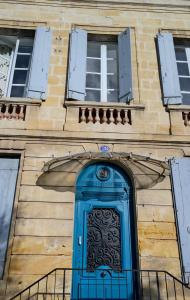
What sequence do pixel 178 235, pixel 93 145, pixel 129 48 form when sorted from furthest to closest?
pixel 129 48 → pixel 93 145 → pixel 178 235

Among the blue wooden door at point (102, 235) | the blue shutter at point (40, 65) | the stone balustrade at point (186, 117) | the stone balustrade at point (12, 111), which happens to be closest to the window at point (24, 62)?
the blue shutter at point (40, 65)

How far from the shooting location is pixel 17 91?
7.27 meters

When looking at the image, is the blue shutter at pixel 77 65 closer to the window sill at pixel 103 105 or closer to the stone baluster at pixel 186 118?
the window sill at pixel 103 105

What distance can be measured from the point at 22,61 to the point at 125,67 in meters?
2.39

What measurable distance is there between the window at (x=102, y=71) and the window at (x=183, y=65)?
4.86ft

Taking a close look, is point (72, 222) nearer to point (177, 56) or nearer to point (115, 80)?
point (115, 80)

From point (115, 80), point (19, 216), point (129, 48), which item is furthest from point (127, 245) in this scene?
point (129, 48)

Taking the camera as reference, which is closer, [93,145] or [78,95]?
[93,145]

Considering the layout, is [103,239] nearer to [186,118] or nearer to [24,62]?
[186,118]

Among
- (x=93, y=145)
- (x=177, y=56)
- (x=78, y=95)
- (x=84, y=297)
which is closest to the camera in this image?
(x=84, y=297)

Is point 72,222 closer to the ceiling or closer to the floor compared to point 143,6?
closer to the floor

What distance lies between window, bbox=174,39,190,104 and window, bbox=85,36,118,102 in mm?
1483

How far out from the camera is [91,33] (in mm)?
8016

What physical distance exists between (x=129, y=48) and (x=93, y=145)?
2.62 metres
